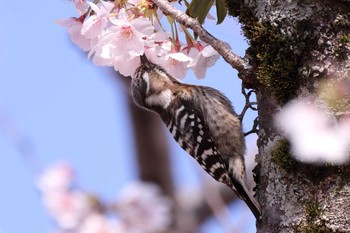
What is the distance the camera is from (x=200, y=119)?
3.94m

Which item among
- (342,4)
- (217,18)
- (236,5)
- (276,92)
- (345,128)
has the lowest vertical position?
(345,128)

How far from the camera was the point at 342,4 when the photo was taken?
7.61 feet

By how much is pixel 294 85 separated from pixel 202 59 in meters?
0.61

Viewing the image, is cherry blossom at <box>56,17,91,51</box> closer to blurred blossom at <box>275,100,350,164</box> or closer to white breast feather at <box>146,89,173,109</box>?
blurred blossom at <box>275,100,350,164</box>

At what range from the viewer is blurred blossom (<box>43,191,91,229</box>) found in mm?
4180

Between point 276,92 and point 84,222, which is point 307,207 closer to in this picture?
point 276,92

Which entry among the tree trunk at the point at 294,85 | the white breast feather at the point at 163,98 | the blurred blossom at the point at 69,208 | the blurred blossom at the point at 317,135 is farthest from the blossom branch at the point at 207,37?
the blurred blossom at the point at 69,208

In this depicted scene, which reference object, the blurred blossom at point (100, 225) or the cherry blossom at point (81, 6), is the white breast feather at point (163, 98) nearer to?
the blurred blossom at point (100, 225)

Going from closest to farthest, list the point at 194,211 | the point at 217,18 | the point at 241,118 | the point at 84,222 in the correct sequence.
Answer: the point at 217,18
the point at 241,118
the point at 84,222
the point at 194,211

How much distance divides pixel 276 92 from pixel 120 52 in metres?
0.64

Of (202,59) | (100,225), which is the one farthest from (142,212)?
(202,59)

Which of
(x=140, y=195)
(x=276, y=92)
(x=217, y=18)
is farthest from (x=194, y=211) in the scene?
(x=276, y=92)

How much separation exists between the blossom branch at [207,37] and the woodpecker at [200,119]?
91 centimetres

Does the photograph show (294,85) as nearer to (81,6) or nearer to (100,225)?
(81,6)
